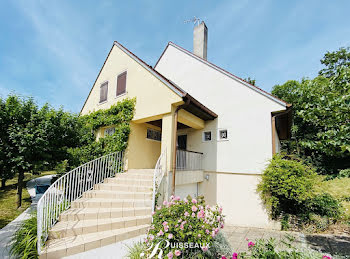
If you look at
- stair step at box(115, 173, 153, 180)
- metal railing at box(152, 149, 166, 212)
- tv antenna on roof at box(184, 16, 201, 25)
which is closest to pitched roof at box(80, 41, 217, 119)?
metal railing at box(152, 149, 166, 212)

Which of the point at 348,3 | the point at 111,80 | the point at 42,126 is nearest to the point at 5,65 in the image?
the point at 42,126

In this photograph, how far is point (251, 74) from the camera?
2025cm

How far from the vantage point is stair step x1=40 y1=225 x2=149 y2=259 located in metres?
3.86

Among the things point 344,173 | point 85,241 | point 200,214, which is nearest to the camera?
point 200,214

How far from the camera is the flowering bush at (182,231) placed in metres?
3.31

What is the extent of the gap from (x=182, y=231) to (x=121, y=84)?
27.7 ft

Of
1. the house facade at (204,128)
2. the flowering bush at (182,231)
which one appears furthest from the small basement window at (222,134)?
the flowering bush at (182,231)

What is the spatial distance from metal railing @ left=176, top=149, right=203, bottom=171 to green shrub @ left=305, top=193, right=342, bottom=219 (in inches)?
207

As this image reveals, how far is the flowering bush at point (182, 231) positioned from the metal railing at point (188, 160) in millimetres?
3766

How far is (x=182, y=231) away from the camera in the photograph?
3.39 metres

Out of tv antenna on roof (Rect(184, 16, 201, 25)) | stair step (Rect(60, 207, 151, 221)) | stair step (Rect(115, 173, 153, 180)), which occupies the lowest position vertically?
stair step (Rect(60, 207, 151, 221))

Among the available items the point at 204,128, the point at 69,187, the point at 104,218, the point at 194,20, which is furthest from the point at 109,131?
the point at 194,20

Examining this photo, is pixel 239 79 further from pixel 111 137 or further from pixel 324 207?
pixel 111 137

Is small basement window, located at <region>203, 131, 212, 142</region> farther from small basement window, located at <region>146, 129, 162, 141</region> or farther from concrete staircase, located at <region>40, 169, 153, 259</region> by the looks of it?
concrete staircase, located at <region>40, 169, 153, 259</region>
